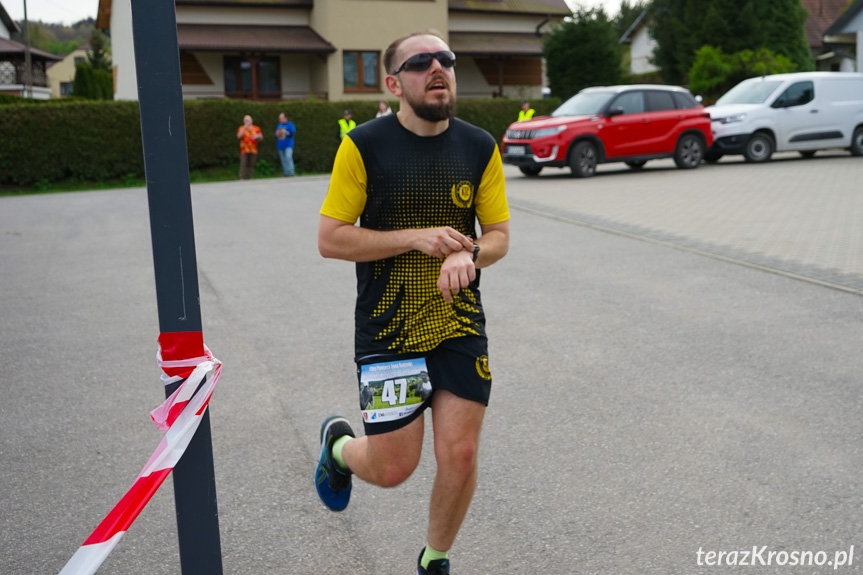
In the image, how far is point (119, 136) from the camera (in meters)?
26.3

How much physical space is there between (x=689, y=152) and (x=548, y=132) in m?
3.80

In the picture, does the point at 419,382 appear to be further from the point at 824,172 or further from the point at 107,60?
the point at 107,60

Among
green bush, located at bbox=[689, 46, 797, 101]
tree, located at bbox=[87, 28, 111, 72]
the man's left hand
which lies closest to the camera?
the man's left hand

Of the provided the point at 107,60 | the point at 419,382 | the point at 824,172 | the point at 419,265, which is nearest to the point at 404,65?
the point at 419,265

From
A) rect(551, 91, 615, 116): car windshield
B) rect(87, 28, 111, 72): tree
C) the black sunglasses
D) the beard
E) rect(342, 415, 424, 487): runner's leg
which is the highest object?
rect(87, 28, 111, 72): tree

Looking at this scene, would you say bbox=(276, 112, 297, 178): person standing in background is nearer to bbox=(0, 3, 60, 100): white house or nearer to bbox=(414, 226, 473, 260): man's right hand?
bbox=(414, 226, 473, 260): man's right hand

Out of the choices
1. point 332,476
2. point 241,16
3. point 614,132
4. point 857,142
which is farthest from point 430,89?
point 241,16

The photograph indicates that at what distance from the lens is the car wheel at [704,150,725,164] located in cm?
2300

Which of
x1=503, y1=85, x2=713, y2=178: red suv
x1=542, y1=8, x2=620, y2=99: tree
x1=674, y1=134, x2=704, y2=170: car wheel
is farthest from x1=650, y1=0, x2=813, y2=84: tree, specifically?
x1=503, y1=85, x2=713, y2=178: red suv

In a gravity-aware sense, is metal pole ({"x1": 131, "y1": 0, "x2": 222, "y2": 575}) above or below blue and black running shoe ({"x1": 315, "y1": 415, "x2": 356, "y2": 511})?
Result: above

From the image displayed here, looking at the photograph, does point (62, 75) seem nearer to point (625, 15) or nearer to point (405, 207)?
point (625, 15)

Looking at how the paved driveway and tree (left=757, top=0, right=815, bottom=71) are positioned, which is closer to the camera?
the paved driveway

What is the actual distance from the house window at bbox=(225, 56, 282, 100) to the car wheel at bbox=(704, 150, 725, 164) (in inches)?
802

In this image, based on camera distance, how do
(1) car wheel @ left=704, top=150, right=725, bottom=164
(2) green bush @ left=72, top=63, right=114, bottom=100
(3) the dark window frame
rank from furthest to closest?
(2) green bush @ left=72, top=63, right=114, bottom=100 < (1) car wheel @ left=704, top=150, right=725, bottom=164 < (3) the dark window frame
